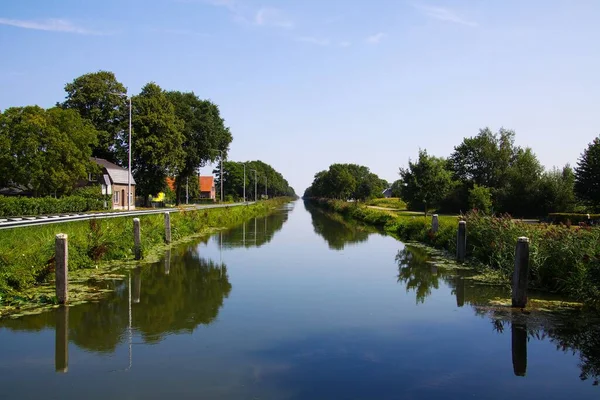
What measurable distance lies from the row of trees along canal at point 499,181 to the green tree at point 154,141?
2236cm

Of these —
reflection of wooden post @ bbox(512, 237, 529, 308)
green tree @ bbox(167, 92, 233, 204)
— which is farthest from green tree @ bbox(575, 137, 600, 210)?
green tree @ bbox(167, 92, 233, 204)

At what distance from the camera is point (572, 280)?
1100 centimetres

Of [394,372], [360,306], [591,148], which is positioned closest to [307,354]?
[394,372]

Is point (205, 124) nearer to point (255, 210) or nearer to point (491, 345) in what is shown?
point (255, 210)

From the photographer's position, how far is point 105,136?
4950 cm

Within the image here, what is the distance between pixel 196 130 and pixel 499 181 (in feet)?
124

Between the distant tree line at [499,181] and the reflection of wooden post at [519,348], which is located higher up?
the distant tree line at [499,181]

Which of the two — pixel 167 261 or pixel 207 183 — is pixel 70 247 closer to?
pixel 167 261

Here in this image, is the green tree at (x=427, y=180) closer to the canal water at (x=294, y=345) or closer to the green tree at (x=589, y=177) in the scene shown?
the green tree at (x=589, y=177)

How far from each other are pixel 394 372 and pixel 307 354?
141cm

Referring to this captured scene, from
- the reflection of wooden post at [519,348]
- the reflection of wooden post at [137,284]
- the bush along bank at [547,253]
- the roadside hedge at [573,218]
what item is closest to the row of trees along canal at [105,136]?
the reflection of wooden post at [137,284]

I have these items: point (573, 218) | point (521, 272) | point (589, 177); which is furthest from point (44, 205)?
point (589, 177)

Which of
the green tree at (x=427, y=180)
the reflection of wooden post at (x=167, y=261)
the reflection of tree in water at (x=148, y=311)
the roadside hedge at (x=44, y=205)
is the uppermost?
the green tree at (x=427, y=180)

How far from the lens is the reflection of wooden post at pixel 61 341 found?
7.28m
